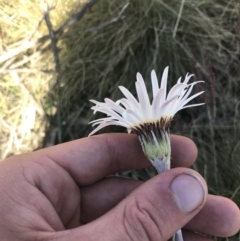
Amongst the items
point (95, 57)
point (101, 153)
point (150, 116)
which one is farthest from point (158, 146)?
point (95, 57)

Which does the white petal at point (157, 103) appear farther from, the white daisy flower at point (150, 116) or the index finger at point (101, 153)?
the index finger at point (101, 153)

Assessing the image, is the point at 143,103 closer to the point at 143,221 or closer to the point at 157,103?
the point at 157,103

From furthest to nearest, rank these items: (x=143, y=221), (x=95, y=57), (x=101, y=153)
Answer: (x=95, y=57)
(x=101, y=153)
(x=143, y=221)

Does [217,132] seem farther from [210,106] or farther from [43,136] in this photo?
[43,136]

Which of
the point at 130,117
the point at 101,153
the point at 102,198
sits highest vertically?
the point at 130,117

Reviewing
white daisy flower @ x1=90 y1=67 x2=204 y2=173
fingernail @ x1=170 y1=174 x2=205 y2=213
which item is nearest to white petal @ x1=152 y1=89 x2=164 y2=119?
white daisy flower @ x1=90 y1=67 x2=204 y2=173

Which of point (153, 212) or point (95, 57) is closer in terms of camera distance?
point (153, 212)

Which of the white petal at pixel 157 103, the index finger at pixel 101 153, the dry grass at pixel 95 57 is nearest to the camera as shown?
the white petal at pixel 157 103

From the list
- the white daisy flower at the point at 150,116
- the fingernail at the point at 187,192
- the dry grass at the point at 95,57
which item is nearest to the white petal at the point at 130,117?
the white daisy flower at the point at 150,116
